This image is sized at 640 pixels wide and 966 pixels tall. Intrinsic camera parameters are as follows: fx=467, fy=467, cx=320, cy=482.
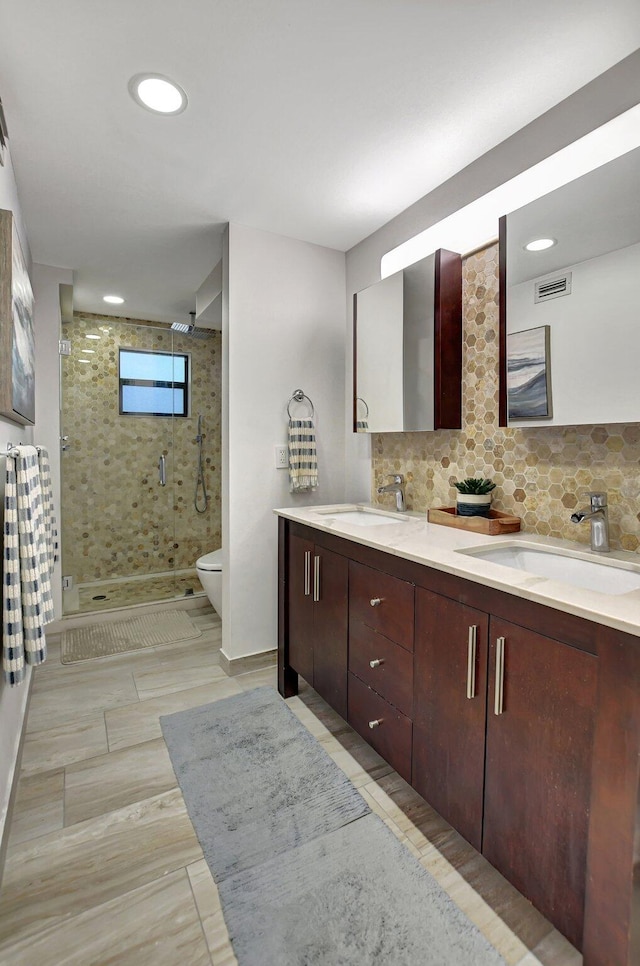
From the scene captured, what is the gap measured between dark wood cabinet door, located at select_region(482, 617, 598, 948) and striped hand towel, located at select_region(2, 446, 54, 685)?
1.39 metres

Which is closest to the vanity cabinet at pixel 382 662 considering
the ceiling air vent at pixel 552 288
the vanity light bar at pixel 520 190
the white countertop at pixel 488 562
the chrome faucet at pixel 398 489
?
the white countertop at pixel 488 562

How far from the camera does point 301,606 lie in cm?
218

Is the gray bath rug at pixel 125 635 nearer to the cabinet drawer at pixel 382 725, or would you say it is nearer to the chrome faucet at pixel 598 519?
the cabinet drawer at pixel 382 725

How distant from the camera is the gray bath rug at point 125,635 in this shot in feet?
9.37

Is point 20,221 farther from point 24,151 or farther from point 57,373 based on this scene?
point 57,373

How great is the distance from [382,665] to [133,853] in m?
0.94

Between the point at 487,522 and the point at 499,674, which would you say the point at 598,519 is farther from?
the point at 499,674

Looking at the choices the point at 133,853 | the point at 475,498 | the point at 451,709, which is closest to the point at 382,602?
the point at 451,709

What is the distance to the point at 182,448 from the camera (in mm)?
4133

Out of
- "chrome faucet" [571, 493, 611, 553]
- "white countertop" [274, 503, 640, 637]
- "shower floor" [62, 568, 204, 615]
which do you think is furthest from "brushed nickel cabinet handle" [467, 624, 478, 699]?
"shower floor" [62, 568, 204, 615]

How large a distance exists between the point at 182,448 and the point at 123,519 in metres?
0.78

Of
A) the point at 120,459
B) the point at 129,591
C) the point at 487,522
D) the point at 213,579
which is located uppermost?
the point at 120,459

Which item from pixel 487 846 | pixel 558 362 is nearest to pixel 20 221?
pixel 558 362

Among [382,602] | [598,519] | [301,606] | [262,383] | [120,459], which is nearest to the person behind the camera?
[598,519]
